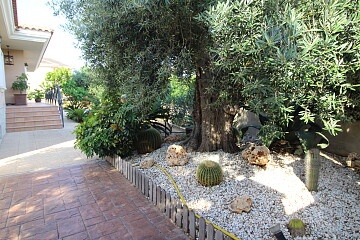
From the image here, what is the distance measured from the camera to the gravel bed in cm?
242

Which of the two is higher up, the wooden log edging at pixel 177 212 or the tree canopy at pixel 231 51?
the tree canopy at pixel 231 51

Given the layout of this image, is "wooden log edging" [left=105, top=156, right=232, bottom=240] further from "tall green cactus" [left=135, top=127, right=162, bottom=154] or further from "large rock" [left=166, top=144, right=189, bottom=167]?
"tall green cactus" [left=135, top=127, right=162, bottom=154]

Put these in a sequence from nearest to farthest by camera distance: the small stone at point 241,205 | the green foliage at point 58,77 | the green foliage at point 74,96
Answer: the small stone at point 241,205 < the green foliage at point 74,96 < the green foliage at point 58,77

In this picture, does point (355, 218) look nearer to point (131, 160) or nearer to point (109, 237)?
point (109, 237)

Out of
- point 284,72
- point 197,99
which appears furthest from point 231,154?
point 284,72

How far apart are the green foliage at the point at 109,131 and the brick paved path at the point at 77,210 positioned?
559mm

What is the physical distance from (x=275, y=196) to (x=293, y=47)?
6.58ft

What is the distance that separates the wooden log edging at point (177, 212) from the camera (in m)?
2.15

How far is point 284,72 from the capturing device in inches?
72.7

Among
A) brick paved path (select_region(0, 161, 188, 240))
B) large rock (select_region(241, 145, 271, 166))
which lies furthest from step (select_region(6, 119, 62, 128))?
large rock (select_region(241, 145, 271, 166))

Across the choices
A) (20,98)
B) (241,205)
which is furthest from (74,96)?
(241,205)

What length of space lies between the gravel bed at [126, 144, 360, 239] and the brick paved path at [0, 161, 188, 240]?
1.67ft

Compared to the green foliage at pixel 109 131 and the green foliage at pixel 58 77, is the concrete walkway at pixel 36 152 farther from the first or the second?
the green foliage at pixel 58 77

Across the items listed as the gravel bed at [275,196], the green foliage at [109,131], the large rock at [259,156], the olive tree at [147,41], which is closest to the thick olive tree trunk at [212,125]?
the gravel bed at [275,196]
